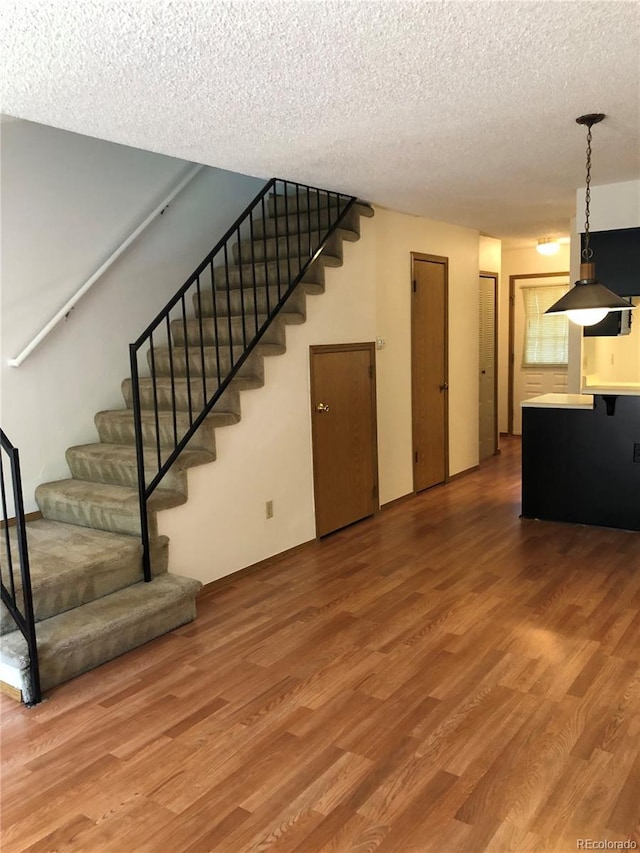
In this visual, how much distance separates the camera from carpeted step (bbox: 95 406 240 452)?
4.06m

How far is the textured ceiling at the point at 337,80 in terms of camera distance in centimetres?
213

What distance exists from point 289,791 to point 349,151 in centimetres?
313

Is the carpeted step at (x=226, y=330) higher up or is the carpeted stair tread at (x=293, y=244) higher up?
the carpeted stair tread at (x=293, y=244)

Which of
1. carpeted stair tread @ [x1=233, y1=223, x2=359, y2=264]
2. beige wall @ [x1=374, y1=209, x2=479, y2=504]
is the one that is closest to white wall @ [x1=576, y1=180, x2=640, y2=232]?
beige wall @ [x1=374, y1=209, x2=479, y2=504]

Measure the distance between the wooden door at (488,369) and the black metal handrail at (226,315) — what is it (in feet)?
9.85

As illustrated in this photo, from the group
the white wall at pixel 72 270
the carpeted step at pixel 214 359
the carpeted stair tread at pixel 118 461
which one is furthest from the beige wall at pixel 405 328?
the carpeted stair tread at pixel 118 461

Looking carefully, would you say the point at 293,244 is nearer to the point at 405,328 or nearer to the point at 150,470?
the point at 405,328

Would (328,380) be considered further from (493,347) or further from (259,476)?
(493,347)

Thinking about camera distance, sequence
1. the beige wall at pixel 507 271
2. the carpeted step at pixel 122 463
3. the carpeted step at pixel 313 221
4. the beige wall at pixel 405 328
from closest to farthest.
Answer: the carpeted step at pixel 122 463
the carpeted step at pixel 313 221
the beige wall at pixel 405 328
the beige wall at pixel 507 271

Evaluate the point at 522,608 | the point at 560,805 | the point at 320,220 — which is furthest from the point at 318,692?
the point at 320,220

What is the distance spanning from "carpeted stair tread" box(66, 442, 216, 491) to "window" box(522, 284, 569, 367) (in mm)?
6070

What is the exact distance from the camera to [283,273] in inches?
198

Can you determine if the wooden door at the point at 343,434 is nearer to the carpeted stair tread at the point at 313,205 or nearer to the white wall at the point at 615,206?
the carpeted stair tread at the point at 313,205

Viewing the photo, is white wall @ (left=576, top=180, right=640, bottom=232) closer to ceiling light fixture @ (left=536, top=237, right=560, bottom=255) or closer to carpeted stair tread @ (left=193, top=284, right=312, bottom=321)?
carpeted stair tread @ (left=193, top=284, right=312, bottom=321)
